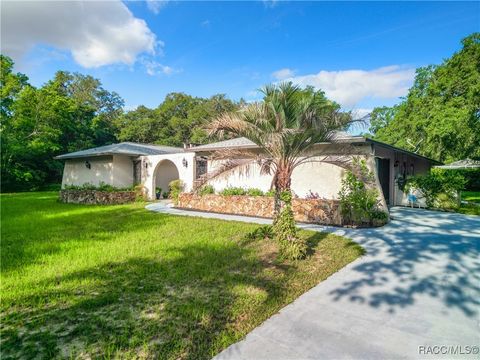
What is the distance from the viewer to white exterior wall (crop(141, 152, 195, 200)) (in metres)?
17.4

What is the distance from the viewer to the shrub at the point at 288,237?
6.18 meters

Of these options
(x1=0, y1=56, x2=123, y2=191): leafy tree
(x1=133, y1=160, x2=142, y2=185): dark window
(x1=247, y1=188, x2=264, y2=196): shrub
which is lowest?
(x1=247, y1=188, x2=264, y2=196): shrub

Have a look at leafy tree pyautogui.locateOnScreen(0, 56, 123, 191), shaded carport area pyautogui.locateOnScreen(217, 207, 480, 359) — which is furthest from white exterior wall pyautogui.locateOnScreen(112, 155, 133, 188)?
shaded carport area pyautogui.locateOnScreen(217, 207, 480, 359)

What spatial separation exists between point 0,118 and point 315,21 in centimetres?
2919

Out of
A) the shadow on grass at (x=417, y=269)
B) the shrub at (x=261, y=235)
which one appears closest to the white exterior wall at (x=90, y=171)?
the shrub at (x=261, y=235)

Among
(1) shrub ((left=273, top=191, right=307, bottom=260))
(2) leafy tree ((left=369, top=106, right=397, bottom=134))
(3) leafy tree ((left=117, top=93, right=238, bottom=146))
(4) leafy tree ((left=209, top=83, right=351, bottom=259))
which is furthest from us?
(2) leafy tree ((left=369, top=106, right=397, bottom=134))

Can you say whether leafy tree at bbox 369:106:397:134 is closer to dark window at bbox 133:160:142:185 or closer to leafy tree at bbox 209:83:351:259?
dark window at bbox 133:160:142:185

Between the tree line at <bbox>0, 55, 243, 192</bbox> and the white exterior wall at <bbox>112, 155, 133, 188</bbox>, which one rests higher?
the tree line at <bbox>0, 55, 243, 192</bbox>

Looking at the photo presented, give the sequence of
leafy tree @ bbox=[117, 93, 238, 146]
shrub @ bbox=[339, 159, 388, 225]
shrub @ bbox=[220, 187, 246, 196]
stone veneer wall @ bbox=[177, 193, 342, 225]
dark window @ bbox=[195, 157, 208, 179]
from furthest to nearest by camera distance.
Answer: leafy tree @ bbox=[117, 93, 238, 146]
dark window @ bbox=[195, 157, 208, 179]
shrub @ bbox=[220, 187, 246, 196]
stone veneer wall @ bbox=[177, 193, 342, 225]
shrub @ bbox=[339, 159, 388, 225]

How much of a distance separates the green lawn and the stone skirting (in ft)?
30.5

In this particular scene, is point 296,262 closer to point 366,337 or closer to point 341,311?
point 341,311

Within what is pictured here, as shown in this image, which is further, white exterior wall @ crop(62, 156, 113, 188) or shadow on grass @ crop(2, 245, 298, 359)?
white exterior wall @ crop(62, 156, 113, 188)

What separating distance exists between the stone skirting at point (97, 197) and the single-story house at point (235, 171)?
4.18 feet

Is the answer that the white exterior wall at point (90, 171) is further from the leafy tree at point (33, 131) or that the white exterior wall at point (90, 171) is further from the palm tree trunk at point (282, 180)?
the palm tree trunk at point (282, 180)
